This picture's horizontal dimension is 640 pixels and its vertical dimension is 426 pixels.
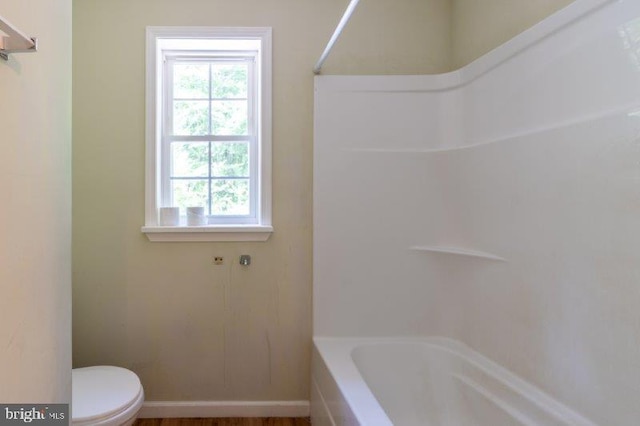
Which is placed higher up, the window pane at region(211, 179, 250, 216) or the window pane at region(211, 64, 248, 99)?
the window pane at region(211, 64, 248, 99)

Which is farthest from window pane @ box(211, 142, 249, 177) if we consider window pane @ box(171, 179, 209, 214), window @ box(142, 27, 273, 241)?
window pane @ box(171, 179, 209, 214)

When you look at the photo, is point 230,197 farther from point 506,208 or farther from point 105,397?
point 506,208

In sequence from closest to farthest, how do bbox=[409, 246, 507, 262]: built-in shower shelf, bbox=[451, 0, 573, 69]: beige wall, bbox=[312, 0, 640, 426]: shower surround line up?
bbox=[312, 0, 640, 426]: shower surround → bbox=[451, 0, 573, 69]: beige wall → bbox=[409, 246, 507, 262]: built-in shower shelf

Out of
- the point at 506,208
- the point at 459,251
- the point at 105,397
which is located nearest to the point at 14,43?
the point at 105,397

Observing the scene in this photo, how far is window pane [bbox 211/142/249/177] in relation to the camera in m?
1.97

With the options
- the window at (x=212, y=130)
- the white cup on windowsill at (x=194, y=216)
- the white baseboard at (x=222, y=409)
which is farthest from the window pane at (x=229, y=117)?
the white baseboard at (x=222, y=409)

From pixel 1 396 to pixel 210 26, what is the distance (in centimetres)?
181

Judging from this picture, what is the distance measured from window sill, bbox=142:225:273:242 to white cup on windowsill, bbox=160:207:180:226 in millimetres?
39

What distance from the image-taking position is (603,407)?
1047 millimetres

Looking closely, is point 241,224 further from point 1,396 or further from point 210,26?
point 1,396

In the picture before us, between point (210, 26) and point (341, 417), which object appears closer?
point (341, 417)

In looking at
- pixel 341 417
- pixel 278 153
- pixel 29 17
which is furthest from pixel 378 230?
pixel 29 17

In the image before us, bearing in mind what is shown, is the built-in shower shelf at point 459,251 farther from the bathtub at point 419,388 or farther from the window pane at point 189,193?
the window pane at point 189,193

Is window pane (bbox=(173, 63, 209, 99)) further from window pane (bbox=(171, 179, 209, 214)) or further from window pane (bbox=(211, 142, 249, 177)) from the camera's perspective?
window pane (bbox=(171, 179, 209, 214))
